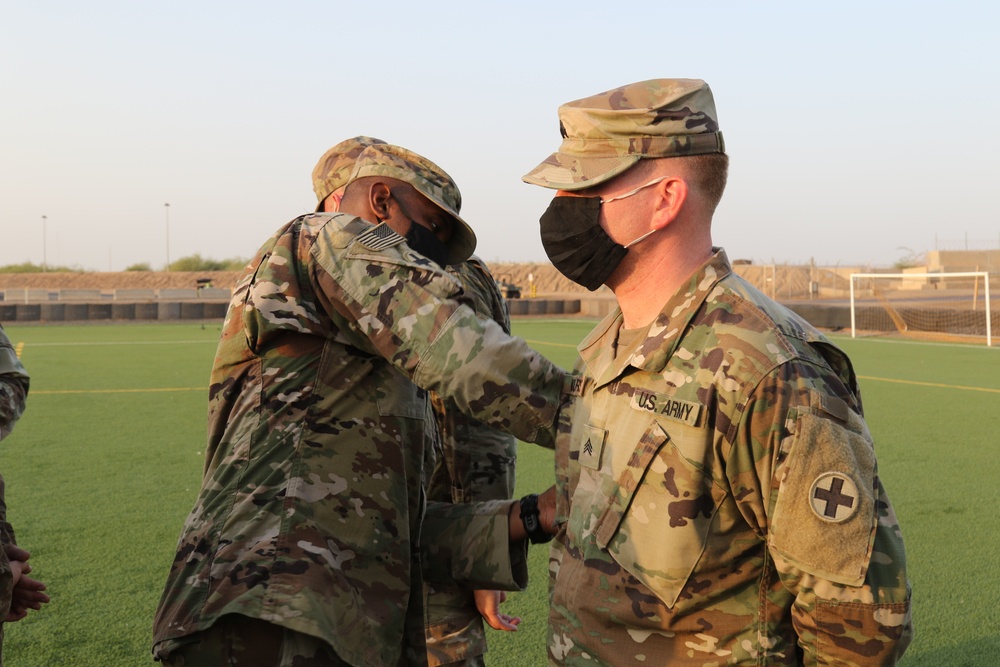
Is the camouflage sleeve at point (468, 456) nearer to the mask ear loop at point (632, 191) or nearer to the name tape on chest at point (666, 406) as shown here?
the mask ear loop at point (632, 191)

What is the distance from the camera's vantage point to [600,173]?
1.89 metres

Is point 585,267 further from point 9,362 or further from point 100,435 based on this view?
point 100,435

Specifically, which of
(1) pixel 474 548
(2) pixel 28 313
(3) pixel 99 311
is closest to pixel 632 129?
(1) pixel 474 548

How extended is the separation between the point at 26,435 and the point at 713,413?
312 inches

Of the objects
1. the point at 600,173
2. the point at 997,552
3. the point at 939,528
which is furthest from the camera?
the point at 939,528

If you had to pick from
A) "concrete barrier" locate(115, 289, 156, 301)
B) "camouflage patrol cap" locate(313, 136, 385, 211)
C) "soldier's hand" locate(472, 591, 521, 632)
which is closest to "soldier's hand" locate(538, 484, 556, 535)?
"camouflage patrol cap" locate(313, 136, 385, 211)

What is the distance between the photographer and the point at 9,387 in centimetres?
310

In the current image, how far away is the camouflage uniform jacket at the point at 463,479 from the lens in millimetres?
3314

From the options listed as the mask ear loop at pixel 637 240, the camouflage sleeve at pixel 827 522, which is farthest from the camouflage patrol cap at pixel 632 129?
the camouflage sleeve at pixel 827 522

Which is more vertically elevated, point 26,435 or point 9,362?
point 9,362

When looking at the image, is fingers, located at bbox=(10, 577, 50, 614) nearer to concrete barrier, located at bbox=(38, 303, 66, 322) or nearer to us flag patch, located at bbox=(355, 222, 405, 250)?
us flag patch, located at bbox=(355, 222, 405, 250)

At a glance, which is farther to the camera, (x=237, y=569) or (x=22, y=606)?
(x=22, y=606)

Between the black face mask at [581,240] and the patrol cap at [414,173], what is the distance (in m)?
0.45

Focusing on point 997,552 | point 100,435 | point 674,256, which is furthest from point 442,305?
point 100,435
